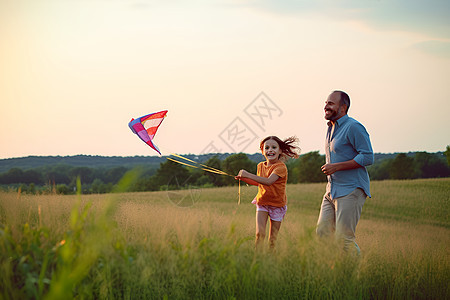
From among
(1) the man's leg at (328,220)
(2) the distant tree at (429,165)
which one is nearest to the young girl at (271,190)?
(1) the man's leg at (328,220)

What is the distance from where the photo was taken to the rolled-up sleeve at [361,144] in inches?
216

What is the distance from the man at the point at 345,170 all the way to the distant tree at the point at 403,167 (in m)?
52.9

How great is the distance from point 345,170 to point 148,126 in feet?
9.90

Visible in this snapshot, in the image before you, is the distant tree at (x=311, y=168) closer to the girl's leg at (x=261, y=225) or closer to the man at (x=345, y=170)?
the man at (x=345, y=170)

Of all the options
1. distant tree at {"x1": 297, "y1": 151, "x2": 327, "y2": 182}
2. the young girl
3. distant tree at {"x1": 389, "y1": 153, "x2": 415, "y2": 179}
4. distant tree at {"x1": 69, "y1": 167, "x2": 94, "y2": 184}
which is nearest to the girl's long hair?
the young girl

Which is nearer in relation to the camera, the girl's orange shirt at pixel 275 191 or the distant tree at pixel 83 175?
the distant tree at pixel 83 175

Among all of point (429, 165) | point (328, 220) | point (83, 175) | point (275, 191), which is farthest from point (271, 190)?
point (429, 165)

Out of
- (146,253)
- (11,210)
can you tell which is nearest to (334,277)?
(146,253)

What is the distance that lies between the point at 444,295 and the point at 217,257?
3892 millimetres

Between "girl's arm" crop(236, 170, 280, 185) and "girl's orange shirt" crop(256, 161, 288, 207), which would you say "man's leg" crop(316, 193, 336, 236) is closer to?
"girl's orange shirt" crop(256, 161, 288, 207)

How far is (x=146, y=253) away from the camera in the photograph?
4.17m

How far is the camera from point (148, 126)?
5980 mm

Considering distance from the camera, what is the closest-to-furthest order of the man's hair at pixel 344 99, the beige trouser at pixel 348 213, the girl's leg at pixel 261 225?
the beige trouser at pixel 348 213
the girl's leg at pixel 261 225
the man's hair at pixel 344 99

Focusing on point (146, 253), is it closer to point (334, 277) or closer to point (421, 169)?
point (334, 277)
